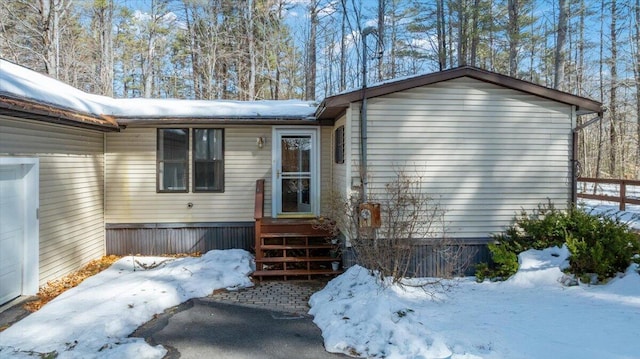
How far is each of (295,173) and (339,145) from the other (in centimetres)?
145

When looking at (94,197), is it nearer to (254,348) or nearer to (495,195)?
(254,348)

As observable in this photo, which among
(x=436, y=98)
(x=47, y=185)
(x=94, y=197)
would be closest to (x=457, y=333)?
(x=436, y=98)

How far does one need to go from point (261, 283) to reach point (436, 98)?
4297mm

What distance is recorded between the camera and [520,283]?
5734mm

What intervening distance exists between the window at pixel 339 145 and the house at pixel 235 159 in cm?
4

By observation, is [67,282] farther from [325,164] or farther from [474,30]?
[474,30]

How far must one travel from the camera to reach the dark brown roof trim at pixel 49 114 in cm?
493

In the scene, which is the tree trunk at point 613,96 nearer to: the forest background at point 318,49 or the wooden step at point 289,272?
the forest background at point 318,49

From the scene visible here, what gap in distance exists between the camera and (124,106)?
27.6 ft

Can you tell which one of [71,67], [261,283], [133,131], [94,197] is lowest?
[261,283]

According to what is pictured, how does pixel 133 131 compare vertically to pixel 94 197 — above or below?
above

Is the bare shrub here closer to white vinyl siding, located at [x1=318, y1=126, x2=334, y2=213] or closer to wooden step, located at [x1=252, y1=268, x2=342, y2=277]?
wooden step, located at [x1=252, y1=268, x2=342, y2=277]

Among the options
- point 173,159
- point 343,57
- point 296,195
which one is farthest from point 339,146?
point 343,57

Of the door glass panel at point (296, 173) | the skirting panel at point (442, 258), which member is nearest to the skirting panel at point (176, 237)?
Answer: the door glass panel at point (296, 173)
